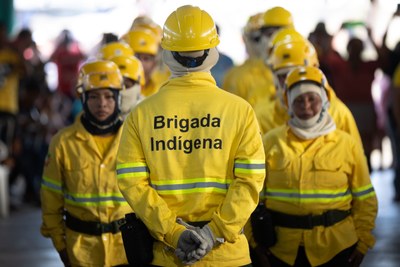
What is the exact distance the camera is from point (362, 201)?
794cm

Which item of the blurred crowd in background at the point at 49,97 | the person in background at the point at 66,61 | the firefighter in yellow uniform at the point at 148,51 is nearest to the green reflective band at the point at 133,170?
the firefighter in yellow uniform at the point at 148,51

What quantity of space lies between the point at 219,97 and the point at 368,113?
10062 millimetres

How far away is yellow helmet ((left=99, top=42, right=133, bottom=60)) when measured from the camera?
1005cm

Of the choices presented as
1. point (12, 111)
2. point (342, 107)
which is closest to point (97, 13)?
point (12, 111)

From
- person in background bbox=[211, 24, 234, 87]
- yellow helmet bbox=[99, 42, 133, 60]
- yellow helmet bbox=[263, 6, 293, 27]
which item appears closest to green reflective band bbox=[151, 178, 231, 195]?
yellow helmet bbox=[99, 42, 133, 60]

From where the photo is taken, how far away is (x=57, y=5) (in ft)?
83.9

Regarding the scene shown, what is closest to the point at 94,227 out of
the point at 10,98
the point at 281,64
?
the point at 281,64

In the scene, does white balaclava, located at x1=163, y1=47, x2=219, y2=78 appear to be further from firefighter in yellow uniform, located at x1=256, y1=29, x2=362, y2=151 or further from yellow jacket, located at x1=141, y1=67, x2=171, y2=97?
yellow jacket, located at x1=141, y1=67, x2=171, y2=97

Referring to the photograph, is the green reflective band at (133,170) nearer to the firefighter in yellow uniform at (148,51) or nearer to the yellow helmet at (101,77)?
the yellow helmet at (101,77)

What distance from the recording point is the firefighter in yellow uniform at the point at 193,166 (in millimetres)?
6430

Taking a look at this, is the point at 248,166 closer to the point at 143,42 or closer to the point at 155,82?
the point at 155,82

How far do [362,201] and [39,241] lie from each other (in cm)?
636

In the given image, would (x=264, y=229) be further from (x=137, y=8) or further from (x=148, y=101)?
(x=137, y=8)

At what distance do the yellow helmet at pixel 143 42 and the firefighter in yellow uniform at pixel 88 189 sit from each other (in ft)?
9.10
